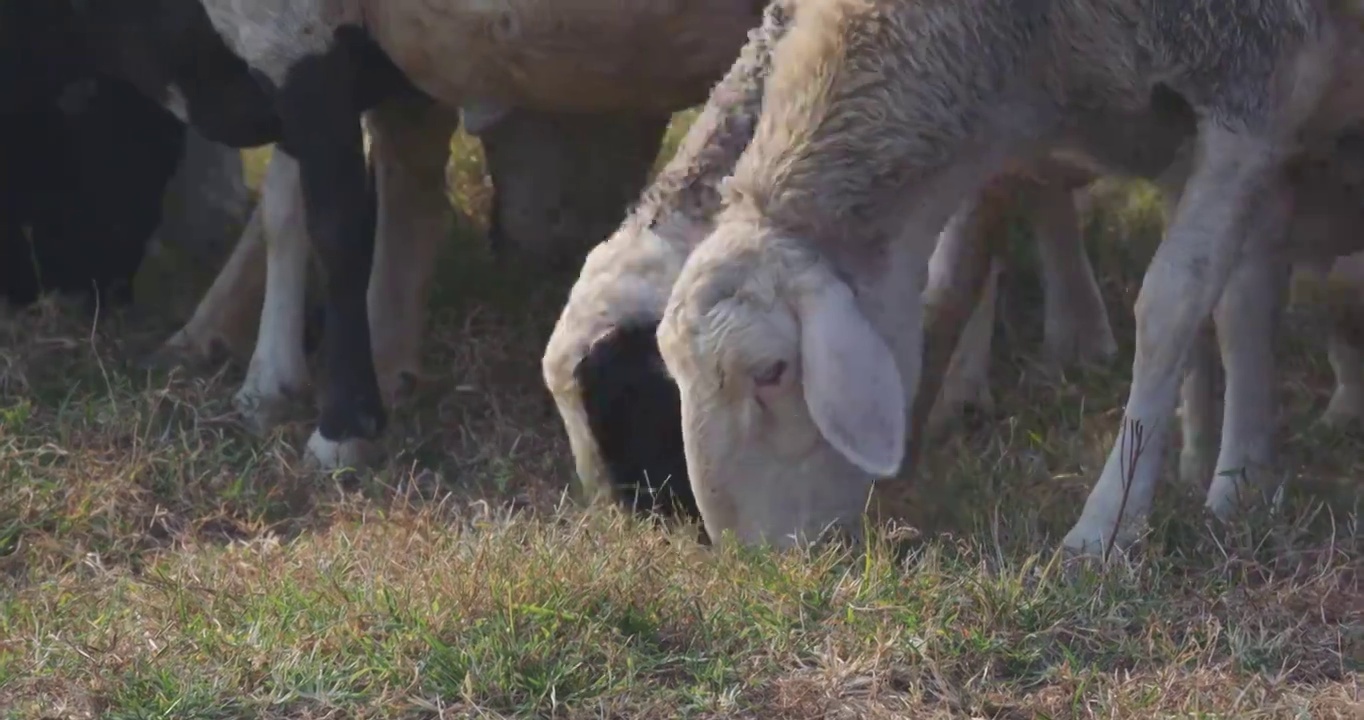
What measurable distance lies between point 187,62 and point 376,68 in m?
0.48

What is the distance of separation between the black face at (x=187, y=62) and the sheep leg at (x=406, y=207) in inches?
19.6

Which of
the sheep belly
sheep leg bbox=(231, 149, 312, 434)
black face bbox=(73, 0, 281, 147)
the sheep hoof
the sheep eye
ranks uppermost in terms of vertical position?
the sheep belly

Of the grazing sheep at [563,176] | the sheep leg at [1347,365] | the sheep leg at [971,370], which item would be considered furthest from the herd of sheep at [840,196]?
the grazing sheep at [563,176]

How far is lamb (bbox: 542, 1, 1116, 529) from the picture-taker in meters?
4.09

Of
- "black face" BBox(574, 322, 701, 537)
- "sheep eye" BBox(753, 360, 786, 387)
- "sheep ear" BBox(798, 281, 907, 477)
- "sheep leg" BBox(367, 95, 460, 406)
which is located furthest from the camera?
"sheep leg" BBox(367, 95, 460, 406)

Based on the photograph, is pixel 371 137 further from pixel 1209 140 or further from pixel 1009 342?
pixel 1209 140

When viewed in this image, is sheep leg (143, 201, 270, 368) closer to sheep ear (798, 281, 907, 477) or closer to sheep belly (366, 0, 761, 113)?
sheep belly (366, 0, 761, 113)

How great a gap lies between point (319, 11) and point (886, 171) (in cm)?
171

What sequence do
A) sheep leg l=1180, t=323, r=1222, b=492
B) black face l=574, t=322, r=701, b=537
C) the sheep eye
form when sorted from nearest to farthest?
Answer: the sheep eye → black face l=574, t=322, r=701, b=537 → sheep leg l=1180, t=323, r=1222, b=492

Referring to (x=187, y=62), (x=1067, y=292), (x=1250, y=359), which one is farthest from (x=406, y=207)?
(x=1250, y=359)

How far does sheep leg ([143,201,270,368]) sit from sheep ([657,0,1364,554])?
2124 millimetres

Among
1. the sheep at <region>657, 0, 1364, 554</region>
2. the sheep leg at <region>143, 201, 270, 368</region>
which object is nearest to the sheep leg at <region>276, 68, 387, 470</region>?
the sheep leg at <region>143, 201, 270, 368</region>

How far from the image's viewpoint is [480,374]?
5.50 meters

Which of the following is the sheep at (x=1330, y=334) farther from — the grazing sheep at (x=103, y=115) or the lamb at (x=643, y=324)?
the grazing sheep at (x=103, y=115)
